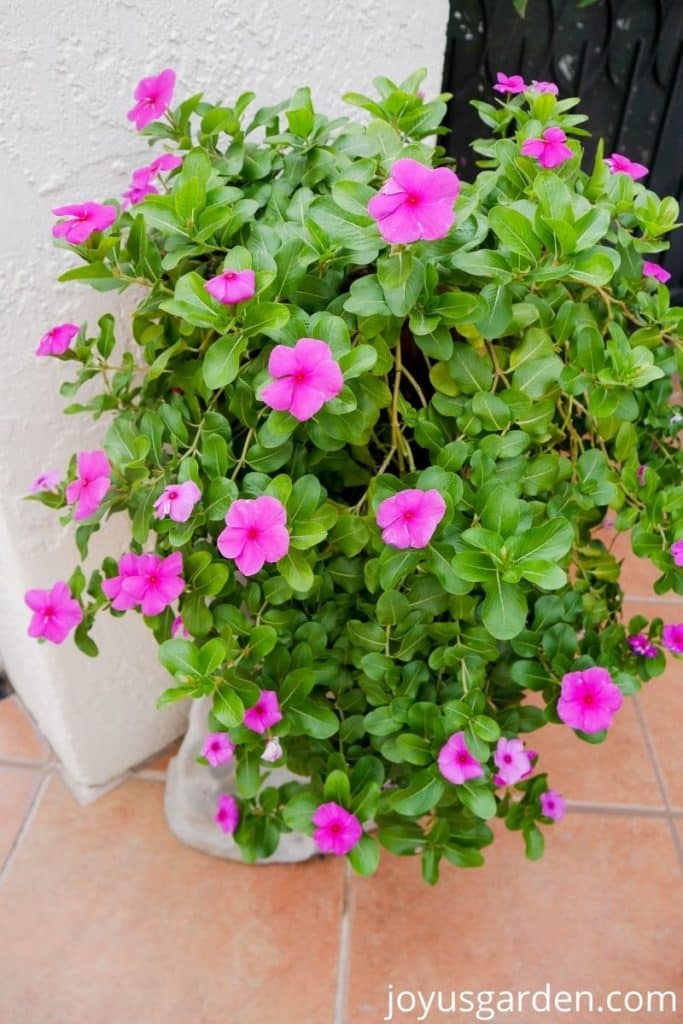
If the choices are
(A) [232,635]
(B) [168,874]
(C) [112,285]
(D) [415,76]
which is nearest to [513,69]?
(D) [415,76]

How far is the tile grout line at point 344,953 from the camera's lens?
1.09 m

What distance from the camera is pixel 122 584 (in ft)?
2.57

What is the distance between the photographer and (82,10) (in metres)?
0.81

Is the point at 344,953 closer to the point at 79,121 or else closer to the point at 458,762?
the point at 458,762

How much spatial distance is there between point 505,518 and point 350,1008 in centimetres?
79

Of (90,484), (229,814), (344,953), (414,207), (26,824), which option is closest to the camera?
(414,207)

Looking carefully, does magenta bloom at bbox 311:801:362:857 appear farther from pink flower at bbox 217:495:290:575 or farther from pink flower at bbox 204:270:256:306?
pink flower at bbox 204:270:256:306

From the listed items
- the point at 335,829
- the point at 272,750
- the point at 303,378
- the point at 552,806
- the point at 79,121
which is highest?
the point at 79,121

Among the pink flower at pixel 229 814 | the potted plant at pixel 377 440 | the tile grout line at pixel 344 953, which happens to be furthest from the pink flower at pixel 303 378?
the tile grout line at pixel 344 953

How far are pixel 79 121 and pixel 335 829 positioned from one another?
2.68 ft

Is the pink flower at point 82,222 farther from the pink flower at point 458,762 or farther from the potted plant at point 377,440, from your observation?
the pink flower at point 458,762

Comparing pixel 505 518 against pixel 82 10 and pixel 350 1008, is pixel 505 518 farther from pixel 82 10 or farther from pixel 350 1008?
pixel 350 1008

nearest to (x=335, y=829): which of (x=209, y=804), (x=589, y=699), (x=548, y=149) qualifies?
(x=589, y=699)

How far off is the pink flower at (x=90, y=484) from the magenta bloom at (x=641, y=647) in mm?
604
